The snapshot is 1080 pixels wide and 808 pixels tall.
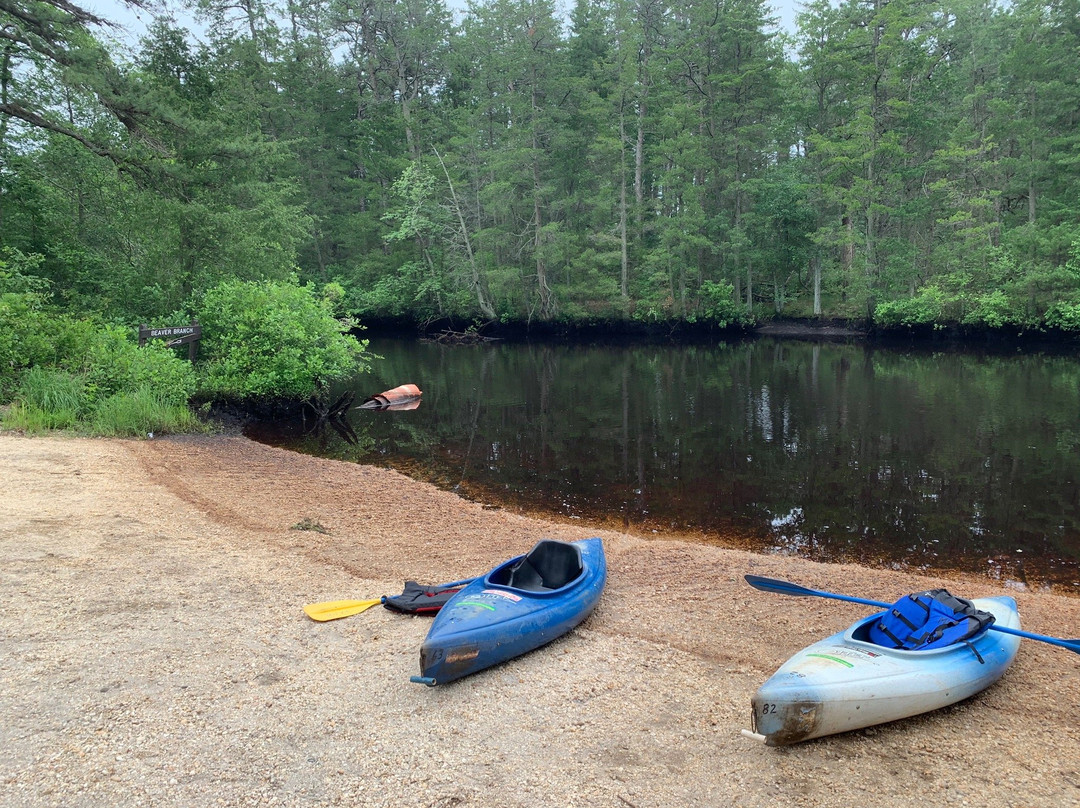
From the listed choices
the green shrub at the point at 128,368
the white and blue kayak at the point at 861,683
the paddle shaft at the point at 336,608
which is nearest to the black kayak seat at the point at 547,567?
the paddle shaft at the point at 336,608

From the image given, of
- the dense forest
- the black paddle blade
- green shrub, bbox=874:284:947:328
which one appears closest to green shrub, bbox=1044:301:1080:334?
the dense forest

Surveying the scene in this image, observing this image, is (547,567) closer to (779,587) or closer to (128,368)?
(779,587)

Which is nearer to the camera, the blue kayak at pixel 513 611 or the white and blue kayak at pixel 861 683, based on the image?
the white and blue kayak at pixel 861 683

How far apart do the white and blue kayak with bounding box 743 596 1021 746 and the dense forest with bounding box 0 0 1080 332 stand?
1781 centimetres

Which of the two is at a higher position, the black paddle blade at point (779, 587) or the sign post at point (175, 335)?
the sign post at point (175, 335)

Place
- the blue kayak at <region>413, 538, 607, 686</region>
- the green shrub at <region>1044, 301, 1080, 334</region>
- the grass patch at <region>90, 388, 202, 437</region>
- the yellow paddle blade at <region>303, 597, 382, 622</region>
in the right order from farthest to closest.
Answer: the green shrub at <region>1044, 301, 1080, 334</region>, the grass patch at <region>90, 388, 202, 437</region>, the yellow paddle blade at <region>303, 597, 382, 622</region>, the blue kayak at <region>413, 538, 607, 686</region>

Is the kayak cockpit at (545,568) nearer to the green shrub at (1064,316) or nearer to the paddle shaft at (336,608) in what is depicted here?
the paddle shaft at (336,608)

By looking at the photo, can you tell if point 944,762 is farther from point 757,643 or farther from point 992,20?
point 992,20

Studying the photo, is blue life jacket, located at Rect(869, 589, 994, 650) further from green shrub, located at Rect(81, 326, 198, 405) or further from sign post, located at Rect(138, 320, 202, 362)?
sign post, located at Rect(138, 320, 202, 362)

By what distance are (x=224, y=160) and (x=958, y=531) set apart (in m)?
14.6

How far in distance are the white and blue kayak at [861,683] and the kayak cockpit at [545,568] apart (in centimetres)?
191

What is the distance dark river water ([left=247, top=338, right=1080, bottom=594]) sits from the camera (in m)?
8.03

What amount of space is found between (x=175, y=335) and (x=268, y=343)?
1612 mm

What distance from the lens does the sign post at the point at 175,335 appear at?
472 inches
